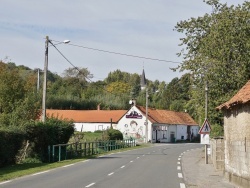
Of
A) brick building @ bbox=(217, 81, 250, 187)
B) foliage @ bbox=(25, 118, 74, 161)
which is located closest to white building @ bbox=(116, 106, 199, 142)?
foliage @ bbox=(25, 118, 74, 161)

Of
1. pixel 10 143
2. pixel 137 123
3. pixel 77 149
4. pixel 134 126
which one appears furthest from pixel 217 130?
pixel 134 126

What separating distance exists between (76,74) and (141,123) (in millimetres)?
41561

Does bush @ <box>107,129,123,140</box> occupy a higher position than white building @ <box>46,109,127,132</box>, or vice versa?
white building @ <box>46,109,127,132</box>

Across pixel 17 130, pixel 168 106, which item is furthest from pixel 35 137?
pixel 168 106

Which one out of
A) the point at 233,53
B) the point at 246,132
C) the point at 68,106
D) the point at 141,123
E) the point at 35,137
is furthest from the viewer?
the point at 68,106

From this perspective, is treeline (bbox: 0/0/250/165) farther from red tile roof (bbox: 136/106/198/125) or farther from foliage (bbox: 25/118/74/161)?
red tile roof (bbox: 136/106/198/125)

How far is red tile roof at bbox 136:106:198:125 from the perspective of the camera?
82387 mm

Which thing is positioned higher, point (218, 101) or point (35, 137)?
point (218, 101)

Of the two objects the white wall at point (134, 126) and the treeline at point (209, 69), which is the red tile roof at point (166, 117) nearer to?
the white wall at point (134, 126)

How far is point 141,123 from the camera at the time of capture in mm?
80750

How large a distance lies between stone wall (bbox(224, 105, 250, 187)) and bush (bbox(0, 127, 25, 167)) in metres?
11.2

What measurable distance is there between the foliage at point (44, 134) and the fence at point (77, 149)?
47 cm

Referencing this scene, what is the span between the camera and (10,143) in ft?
80.6

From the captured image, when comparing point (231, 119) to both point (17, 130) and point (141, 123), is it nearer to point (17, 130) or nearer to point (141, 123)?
point (17, 130)
